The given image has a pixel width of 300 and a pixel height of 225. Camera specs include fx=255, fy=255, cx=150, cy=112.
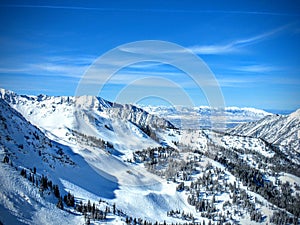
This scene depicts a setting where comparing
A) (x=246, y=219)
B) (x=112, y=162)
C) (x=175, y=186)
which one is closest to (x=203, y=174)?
(x=175, y=186)

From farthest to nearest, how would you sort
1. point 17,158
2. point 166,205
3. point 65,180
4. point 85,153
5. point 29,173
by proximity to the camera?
point 85,153 → point 166,205 → point 65,180 → point 17,158 → point 29,173

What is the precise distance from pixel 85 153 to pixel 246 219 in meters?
107

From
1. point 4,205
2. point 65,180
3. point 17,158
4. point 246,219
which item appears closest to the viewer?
point 4,205

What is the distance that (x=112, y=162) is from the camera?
174250 millimetres

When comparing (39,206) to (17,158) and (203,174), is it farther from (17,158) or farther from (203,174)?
(203,174)

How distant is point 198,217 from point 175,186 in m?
28.7

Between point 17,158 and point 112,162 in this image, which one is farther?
point 112,162

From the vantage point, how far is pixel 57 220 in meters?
74.5

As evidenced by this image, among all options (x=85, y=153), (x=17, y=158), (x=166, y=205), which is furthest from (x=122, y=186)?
(x=17, y=158)

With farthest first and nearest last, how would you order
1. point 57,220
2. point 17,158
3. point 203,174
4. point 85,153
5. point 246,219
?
point 203,174, point 85,153, point 246,219, point 17,158, point 57,220

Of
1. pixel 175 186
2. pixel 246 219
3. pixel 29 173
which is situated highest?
pixel 29 173

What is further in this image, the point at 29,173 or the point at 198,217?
the point at 198,217

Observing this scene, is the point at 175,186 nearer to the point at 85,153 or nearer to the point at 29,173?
the point at 85,153

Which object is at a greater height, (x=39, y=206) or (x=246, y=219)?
(x=39, y=206)
